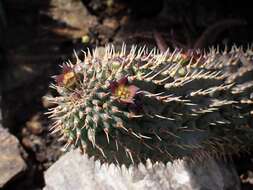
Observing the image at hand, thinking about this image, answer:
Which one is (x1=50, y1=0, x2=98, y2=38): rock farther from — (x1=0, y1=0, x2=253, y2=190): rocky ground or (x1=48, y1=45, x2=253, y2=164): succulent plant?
(x1=48, y1=45, x2=253, y2=164): succulent plant

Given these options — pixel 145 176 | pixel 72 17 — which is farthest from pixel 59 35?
pixel 145 176

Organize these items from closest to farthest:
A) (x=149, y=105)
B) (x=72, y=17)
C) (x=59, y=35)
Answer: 1. (x=149, y=105)
2. (x=59, y=35)
3. (x=72, y=17)

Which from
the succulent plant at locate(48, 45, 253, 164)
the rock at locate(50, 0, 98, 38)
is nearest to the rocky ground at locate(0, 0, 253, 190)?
the rock at locate(50, 0, 98, 38)

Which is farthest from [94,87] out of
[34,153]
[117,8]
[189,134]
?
[117,8]

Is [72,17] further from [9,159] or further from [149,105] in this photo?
[149,105]

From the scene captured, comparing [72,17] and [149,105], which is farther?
[72,17]
